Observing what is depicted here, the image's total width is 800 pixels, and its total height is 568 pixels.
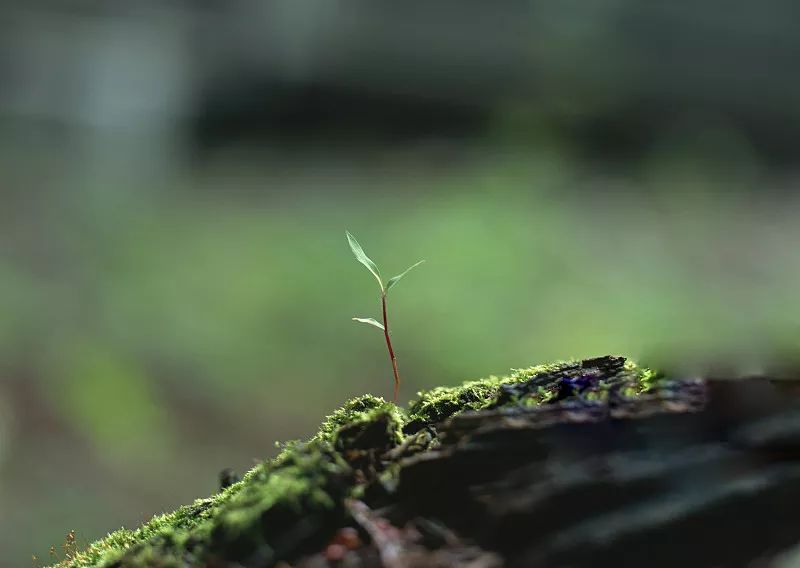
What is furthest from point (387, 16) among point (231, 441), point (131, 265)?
point (231, 441)

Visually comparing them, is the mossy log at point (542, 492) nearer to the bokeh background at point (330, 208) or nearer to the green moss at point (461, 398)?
the green moss at point (461, 398)

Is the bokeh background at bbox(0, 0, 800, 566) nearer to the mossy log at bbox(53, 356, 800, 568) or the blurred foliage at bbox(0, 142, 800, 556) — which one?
the blurred foliage at bbox(0, 142, 800, 556)

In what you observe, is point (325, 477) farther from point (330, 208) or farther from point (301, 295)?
point (330, 208)

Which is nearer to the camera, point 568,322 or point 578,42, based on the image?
point 568,322

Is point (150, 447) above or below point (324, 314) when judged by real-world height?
below

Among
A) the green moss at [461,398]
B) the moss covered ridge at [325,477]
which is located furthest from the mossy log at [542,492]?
the green moss at [461,398]

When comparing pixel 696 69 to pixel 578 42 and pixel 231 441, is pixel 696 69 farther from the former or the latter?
pixel 231 441

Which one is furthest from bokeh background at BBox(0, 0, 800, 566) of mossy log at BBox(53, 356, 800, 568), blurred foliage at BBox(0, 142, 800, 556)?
mossy log at BBox(53, 356, 800, 568)
